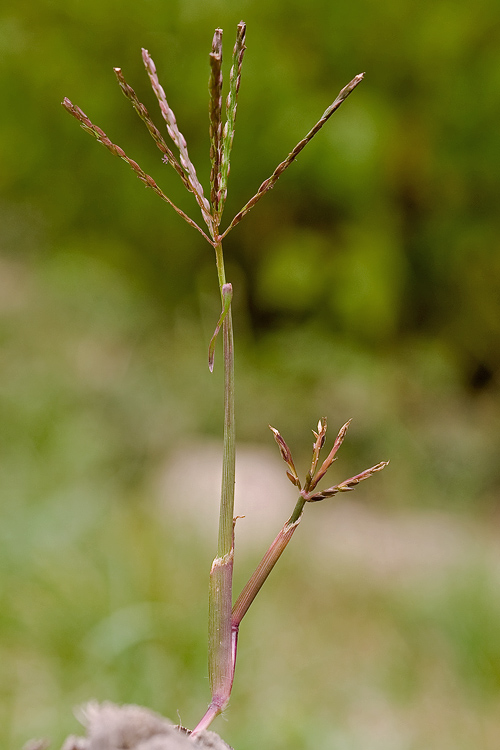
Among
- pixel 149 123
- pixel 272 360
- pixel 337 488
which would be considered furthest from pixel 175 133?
pixel 272 360

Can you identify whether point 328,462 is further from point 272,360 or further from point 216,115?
point 272,360

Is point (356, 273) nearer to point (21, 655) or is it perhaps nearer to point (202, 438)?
point (202, 438)

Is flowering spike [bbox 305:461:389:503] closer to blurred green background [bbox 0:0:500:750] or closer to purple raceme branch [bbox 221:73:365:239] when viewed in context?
purple raceme branch [bbox 221:73:365:239]

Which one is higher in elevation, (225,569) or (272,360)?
(225,569)

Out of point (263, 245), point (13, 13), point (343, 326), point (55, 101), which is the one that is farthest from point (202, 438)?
point (13, 13)

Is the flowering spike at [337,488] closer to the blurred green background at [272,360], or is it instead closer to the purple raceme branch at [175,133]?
the purple raceme branch at [175,133]

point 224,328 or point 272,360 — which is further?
point 272,360
